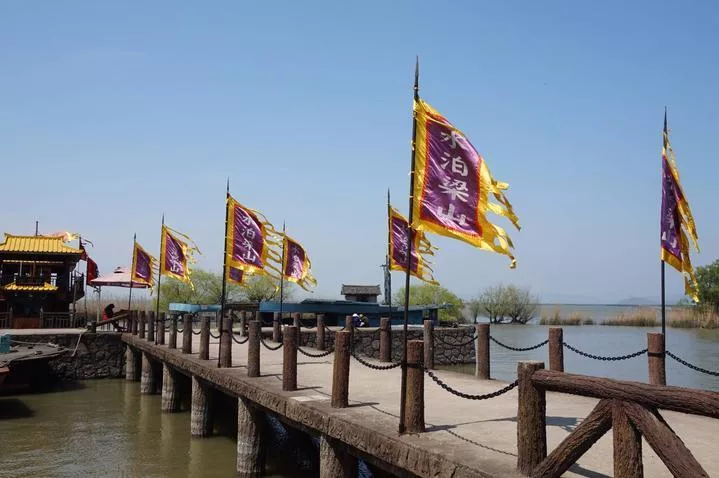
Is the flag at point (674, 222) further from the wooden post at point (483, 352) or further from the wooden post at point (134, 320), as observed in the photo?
the wooden post at point (134, 320)

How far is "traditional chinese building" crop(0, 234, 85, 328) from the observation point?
99.8ft

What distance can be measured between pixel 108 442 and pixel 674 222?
1268 centimetres

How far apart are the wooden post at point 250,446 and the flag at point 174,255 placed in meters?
9.45

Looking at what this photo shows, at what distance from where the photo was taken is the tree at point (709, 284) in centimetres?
5716

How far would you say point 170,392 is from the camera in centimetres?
1823

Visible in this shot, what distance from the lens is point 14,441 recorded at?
14609 millimetres

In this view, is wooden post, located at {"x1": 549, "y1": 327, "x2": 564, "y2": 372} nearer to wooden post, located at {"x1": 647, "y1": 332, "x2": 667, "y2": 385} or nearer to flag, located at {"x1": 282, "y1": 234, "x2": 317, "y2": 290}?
wooden post, located at {"x1": 647, "y1": 332, "x2": 667, "y2": 385}

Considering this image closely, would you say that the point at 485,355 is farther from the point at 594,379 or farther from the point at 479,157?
the point at 594,379

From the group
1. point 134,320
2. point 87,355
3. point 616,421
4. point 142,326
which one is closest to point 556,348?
point 616,421

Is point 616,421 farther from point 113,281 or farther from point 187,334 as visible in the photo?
point 113,281

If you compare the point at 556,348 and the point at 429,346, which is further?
the point at 429,346

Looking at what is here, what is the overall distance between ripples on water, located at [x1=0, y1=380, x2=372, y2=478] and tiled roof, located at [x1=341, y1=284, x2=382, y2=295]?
23108mm

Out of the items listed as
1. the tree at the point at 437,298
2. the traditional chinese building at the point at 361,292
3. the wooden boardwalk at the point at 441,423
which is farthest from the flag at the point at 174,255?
the tree at the point at 437,298

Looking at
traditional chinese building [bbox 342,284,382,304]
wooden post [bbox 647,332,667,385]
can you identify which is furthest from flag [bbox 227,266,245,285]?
traditional chinese building [bbox 342,284,382,304]
